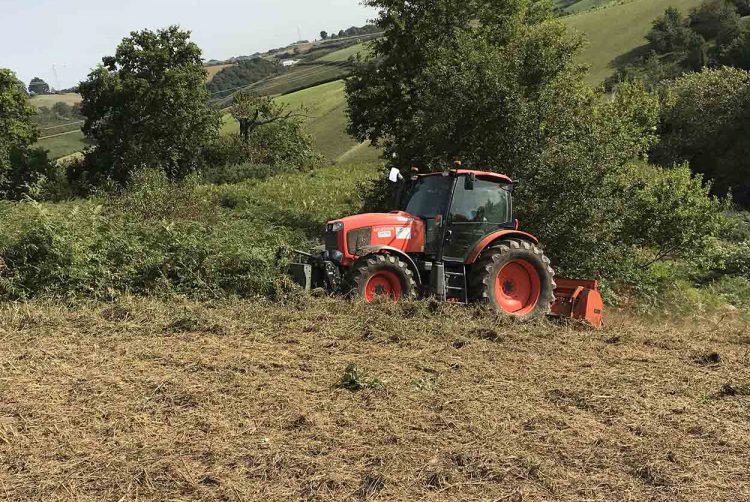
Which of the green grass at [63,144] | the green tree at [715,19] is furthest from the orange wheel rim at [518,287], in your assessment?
the green tree at [715,19]

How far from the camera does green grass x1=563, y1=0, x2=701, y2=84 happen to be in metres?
59.6

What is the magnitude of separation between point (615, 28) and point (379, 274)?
70922 mm

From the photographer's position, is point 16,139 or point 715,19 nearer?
point 16,139

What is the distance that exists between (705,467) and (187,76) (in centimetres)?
3317

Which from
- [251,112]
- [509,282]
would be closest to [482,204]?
[509,282]

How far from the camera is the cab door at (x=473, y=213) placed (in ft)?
26.8

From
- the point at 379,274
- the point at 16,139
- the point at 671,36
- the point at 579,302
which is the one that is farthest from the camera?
the point at 671,36

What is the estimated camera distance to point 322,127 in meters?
55.5

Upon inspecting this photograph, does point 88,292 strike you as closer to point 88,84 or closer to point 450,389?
point 450,389

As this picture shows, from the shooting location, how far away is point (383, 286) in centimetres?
774

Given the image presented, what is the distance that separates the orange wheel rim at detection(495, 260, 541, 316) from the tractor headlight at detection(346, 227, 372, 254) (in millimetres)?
1895

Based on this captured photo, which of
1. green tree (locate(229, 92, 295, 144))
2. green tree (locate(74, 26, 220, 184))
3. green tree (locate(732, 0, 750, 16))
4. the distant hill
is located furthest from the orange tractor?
green tree (locate(732, 0, 750, 16))

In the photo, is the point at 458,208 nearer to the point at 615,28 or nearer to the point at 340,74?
the point at 340,74

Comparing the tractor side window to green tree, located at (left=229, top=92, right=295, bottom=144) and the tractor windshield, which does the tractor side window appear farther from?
green tree, located at (left=229, top=92, right=295, bottom=144)
